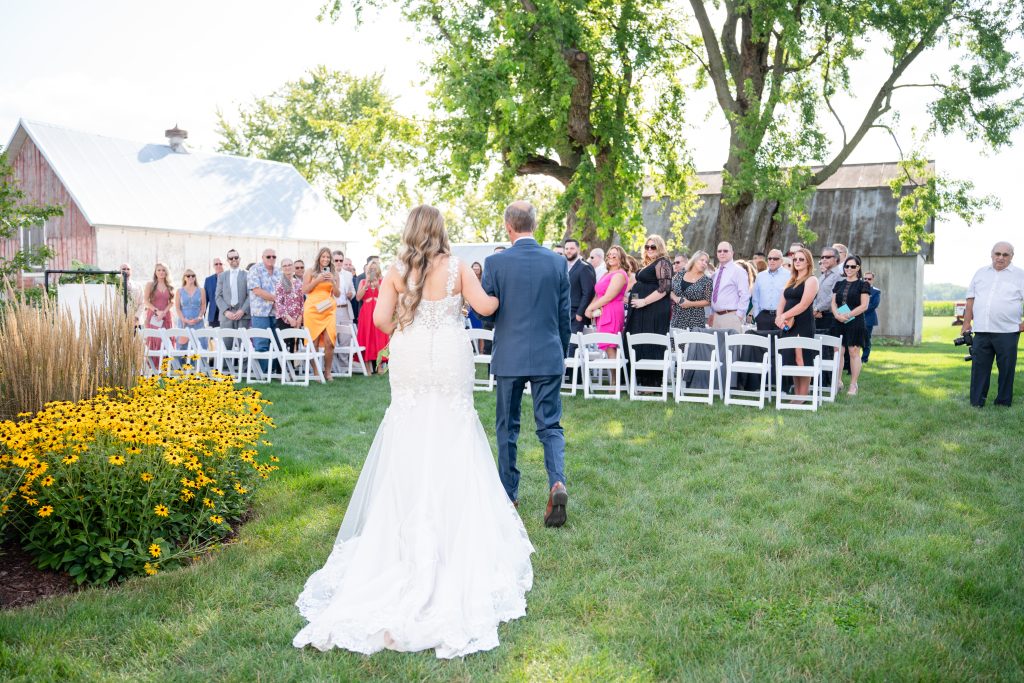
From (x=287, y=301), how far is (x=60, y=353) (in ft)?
25.6

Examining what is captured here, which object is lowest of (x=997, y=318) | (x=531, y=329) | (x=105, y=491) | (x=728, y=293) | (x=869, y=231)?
(x=105, y=491)

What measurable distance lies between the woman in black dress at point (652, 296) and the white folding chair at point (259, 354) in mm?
5615

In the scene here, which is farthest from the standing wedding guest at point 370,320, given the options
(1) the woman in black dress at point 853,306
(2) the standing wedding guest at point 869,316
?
(2) the standing wedding guest at point 869,316

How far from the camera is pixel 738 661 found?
11.6 feet

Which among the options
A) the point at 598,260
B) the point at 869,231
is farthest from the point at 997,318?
the point at 869,231

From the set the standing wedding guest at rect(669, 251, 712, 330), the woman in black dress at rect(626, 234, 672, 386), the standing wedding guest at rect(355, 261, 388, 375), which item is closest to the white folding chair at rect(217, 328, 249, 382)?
the standing wedding guest at rect(355, 261, 388, 375)

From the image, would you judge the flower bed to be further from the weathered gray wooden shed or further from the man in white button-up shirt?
the weathered gray wooden shed

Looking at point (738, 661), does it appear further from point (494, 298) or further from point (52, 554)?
point (52, 554)

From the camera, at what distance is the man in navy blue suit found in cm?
552

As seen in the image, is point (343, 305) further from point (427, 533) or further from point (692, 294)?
point (427, 533)

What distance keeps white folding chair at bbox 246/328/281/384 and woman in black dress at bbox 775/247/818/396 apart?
757 centimetres

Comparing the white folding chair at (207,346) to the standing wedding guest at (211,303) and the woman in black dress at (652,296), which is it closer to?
the standing wedding guest at (211,303)

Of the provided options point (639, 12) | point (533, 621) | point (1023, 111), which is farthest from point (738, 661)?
point (1023, 111)

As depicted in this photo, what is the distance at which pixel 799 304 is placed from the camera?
10.3 meters
